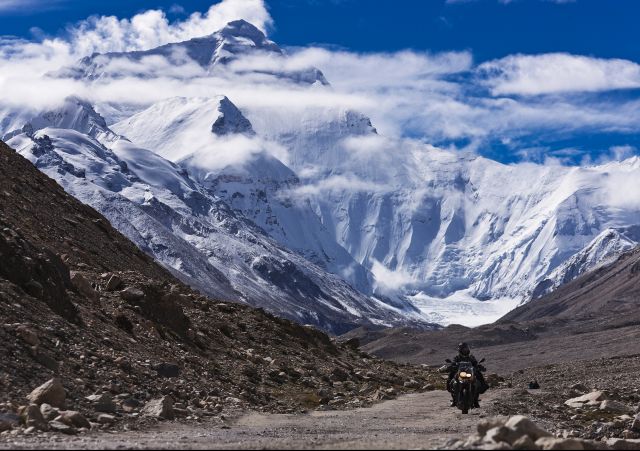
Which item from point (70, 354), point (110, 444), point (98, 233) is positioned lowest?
point (110, 444)

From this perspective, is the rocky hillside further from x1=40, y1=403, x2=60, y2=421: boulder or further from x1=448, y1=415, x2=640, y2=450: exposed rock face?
x1=448, y1=415, x2=640, y2=450: exposed rock face

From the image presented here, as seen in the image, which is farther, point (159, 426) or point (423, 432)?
point (423, 432)

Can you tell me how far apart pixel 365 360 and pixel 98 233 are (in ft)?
66.8

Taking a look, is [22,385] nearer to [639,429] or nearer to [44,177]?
[639,429]

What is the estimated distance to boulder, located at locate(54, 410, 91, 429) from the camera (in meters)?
26.0

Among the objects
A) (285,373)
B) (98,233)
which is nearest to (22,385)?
(285,373)

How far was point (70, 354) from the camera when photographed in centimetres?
3356

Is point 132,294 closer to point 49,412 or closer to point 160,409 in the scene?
point 160,409

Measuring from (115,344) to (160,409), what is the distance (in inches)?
312

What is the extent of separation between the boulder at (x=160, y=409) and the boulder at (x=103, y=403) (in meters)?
1.00

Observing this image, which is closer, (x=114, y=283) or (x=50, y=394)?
(x=50, y=394)

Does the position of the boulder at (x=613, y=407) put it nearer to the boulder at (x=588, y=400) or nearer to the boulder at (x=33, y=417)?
the boulder at (x=588, y=400)

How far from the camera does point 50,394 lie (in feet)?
91.8

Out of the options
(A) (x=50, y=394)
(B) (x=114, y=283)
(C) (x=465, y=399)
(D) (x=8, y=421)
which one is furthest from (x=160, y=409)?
(B) (x=114, y=283)
